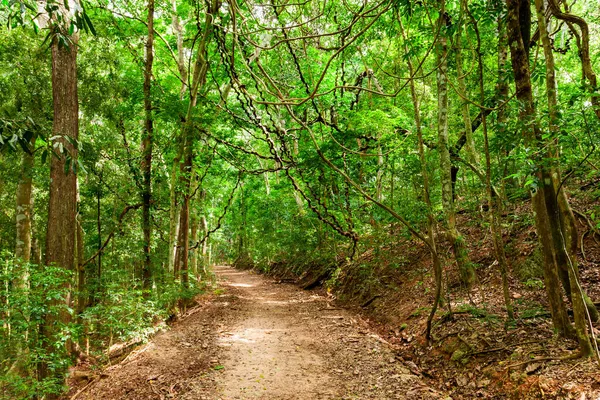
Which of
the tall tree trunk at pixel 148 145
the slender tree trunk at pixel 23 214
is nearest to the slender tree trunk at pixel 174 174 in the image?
the tall tree trunk at pixel 148 145

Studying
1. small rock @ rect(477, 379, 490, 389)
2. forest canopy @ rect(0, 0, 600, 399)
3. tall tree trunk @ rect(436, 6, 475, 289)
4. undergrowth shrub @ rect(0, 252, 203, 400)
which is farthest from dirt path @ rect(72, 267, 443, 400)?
tall tree trunk @ rect(436, 6, 475, 289)

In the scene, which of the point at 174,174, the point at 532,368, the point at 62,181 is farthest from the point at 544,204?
the point at 62,181

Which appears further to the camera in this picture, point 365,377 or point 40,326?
point 40,326

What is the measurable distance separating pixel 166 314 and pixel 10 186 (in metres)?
9.24

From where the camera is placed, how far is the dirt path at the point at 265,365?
191 inches

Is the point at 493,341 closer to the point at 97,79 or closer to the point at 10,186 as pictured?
the point at 97,79

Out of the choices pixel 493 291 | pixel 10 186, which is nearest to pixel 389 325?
pixel 493 291

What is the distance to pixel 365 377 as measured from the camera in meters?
5.20

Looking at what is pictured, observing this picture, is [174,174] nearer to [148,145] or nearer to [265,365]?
[148,145]

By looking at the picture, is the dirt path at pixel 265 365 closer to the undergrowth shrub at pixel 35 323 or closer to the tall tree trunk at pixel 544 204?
the undergrowth shrub at pixel 35 323

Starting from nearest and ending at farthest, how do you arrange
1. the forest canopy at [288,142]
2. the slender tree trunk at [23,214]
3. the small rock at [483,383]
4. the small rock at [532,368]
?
the forest canopy at [288,142] → the small rock at [532,368] → the small rock at [483,383] → the slender tree trunk at [23,214]

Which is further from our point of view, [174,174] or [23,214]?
[23,214]

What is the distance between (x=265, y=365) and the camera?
5879 millimetres

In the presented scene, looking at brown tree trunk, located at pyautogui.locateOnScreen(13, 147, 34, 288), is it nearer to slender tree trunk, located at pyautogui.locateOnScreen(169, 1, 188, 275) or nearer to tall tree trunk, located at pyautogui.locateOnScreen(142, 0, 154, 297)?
tall tree trunk, located at pyautogui.locateOnScreen(142, 0, 154, 297)
